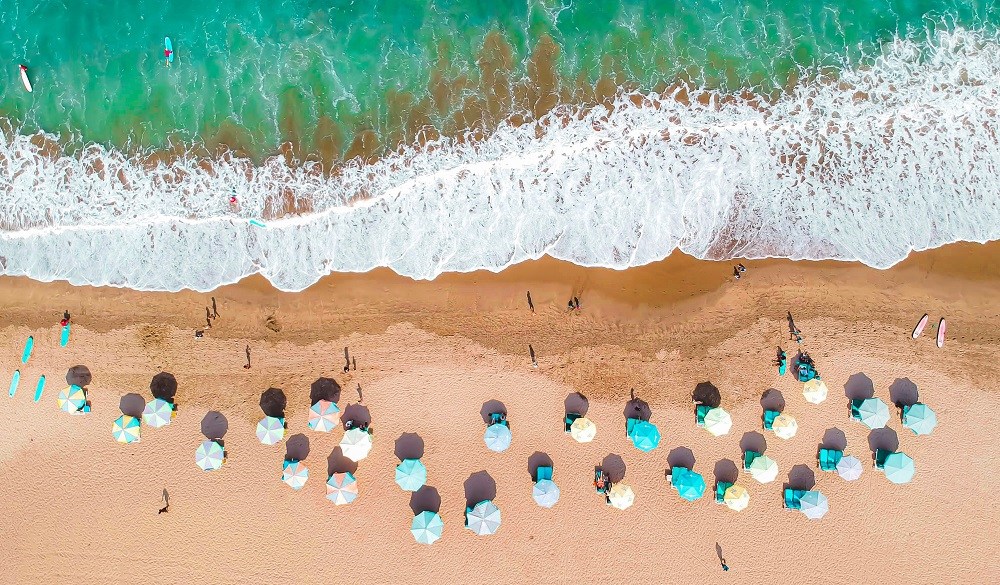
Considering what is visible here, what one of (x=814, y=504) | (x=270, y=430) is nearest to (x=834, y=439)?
(x=814, y=504)

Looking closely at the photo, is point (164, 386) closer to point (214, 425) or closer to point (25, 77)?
point (214, 425)

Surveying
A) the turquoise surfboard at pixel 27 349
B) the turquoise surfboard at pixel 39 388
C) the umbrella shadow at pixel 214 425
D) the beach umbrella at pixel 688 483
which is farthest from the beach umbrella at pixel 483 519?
the turquoise surfboard at pixel 27 349

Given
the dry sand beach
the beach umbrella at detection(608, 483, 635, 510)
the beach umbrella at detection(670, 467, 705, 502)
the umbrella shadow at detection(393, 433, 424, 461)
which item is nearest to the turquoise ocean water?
the dry sand beach

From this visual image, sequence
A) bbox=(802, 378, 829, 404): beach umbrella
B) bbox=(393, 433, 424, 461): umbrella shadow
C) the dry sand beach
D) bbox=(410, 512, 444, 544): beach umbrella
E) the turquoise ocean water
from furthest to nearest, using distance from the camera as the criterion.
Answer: the turquoise ocean water → bbox=(393, 433, 424, 461): umbrella shadow → the dry sand beach → bbox=(802, 378, 829, 404): beach umbrella → bbox=(410, 512, 444, 544): beach umbrella

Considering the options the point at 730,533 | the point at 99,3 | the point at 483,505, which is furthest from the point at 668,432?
the point at 99,3

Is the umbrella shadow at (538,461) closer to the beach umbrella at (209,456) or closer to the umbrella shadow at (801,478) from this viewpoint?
the umbrella shadow at (801,478)

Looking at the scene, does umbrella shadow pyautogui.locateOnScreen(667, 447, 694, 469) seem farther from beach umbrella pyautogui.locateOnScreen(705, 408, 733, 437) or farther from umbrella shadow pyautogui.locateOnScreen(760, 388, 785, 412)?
umbrella shadow pyautogui.locateOnScreen(760, 388, 785, 412)

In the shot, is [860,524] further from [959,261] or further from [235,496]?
[235,496]
